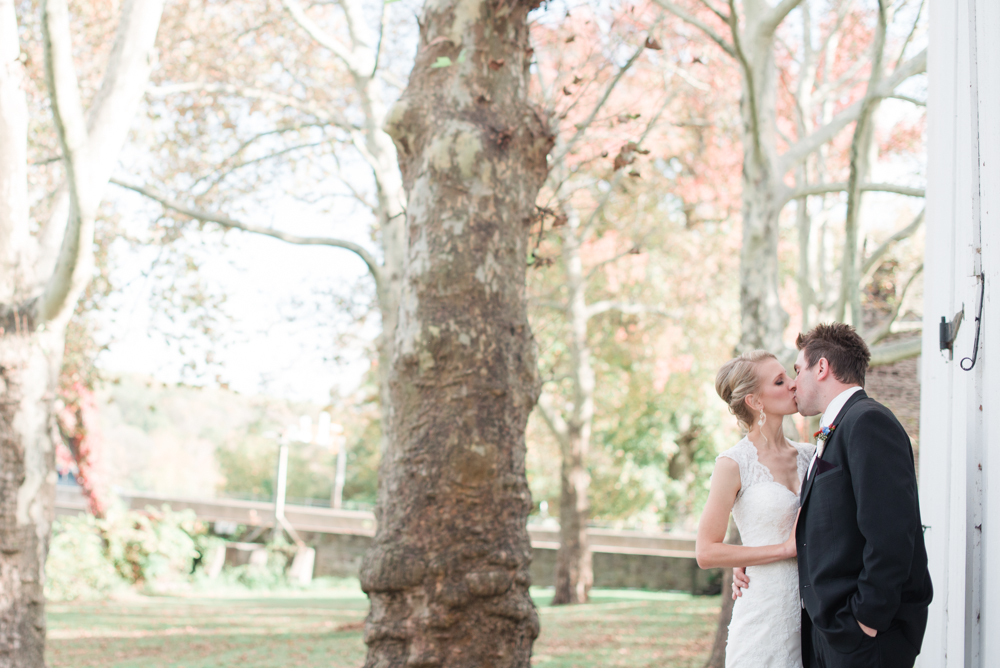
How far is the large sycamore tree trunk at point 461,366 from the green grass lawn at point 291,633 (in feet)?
16.2

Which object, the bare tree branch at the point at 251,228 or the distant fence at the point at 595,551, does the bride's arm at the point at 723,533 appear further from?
the distant fence at the point at 595,551

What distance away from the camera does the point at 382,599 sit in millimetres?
4434

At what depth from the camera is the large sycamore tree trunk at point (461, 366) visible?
437cm

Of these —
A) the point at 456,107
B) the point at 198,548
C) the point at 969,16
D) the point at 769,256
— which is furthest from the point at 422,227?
the point at 198,548

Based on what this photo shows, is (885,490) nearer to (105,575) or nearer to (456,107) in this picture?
(456,107)

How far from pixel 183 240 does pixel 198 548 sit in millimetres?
10207

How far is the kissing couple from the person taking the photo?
242 centimetres

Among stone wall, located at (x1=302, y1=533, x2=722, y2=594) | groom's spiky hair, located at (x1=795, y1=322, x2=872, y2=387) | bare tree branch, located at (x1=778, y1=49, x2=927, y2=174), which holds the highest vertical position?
bare tree branch, located at (x1=778, y1=49, x2=927, y2=174)

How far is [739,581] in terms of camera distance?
10.1ft

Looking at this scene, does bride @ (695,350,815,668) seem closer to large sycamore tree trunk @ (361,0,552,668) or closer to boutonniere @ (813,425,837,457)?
boutonniere @ (813,425,837,457)

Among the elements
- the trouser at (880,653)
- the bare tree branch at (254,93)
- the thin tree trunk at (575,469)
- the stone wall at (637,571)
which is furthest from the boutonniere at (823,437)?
the stone wall at (637,571)

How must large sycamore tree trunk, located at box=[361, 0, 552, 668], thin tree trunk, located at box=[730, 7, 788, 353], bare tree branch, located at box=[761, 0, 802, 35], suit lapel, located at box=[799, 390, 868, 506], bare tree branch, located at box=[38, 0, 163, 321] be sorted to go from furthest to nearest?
thin tree trunk, located at box=[730, 7, 788, 353] < bare tree branch, located at box=[761, 0, 802, 35] < bare tree branch, located at box=[38, 0, 163, 321] < large sycamore tree trunk, located at box=[361, 0, 552, 668] < suit lapel, located at box=[799, 390, 868, 506]

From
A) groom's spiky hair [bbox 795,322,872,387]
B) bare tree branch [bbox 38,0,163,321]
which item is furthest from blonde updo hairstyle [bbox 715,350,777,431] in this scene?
bare tree branch [bbox 38,0,163,321]

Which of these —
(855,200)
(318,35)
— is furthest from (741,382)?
(318,35)
